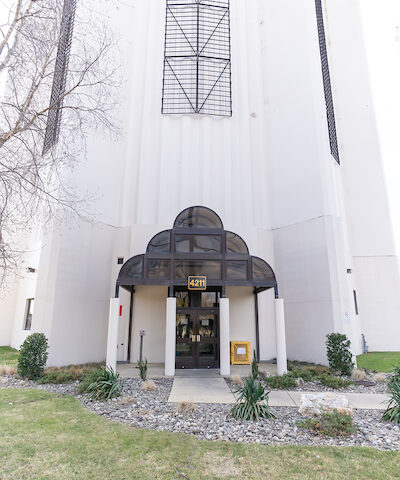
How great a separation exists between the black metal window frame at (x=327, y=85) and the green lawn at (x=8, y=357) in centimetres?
1738

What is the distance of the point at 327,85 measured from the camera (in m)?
16.7

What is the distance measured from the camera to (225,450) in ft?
15.3

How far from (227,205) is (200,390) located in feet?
29.6

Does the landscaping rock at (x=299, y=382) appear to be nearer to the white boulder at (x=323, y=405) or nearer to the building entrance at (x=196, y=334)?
the white boulder at (x=323, y=405)

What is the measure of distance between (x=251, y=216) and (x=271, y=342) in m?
6.08

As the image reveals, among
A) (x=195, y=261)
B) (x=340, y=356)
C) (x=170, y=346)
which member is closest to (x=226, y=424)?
(x=170, y=346)

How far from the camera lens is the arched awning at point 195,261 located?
10.5 metres

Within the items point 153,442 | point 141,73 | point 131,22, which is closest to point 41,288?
point 153,442

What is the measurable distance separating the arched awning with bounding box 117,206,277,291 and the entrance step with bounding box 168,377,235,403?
3123 millimetres

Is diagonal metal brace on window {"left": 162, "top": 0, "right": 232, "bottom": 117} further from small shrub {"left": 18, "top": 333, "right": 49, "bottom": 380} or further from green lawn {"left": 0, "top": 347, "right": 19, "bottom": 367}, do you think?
green lawn {"left": 0, "top": 347, "right": 19, "bottom": 367}

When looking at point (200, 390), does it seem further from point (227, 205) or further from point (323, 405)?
point (227, 205)

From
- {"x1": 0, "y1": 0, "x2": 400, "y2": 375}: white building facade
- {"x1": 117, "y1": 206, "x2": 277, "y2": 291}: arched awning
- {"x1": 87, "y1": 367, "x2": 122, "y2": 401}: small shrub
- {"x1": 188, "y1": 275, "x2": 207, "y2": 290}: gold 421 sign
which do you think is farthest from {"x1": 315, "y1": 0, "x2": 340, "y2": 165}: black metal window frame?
{"x1": 87, "y1": 367, "x2": 122, "y2": 401}: small shrub

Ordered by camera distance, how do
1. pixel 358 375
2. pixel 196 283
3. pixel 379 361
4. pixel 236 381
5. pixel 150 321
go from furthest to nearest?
pixel 150 321, pixel 379 361, pixel 196 283, pixel 358 375, pixel 236 381

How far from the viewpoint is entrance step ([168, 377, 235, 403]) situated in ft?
24.2
